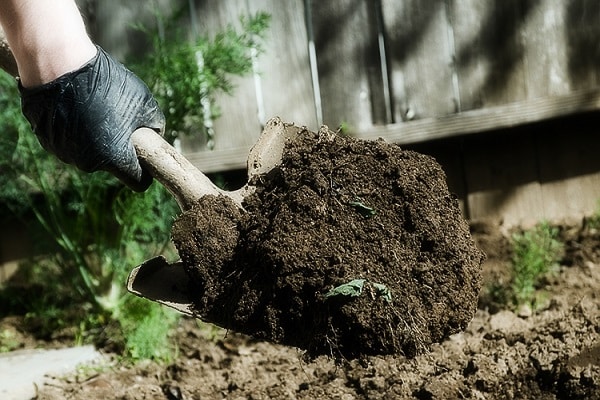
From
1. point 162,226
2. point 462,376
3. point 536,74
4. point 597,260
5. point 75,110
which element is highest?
point 536,74

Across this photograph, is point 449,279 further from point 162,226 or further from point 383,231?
point 162,226

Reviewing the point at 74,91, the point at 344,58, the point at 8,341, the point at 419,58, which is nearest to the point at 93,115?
the point at 74,91

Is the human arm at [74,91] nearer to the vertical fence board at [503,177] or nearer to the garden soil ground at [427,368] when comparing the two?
the garden soil ground at [427,368]

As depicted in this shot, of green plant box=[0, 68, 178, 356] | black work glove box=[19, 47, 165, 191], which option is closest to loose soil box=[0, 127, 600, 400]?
green plant box=[0, 68, 178, 356]

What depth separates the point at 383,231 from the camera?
1953mm

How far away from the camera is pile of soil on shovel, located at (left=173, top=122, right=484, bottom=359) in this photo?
186 centimetres

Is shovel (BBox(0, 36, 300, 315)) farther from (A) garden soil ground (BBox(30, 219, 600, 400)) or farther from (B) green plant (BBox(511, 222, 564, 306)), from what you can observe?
(B) green plant (BBox(511, 222, 564, 306))

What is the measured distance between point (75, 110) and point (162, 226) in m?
1.25

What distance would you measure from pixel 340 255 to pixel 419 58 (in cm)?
202

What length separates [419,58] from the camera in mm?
3699

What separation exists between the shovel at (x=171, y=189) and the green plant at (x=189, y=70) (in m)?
0.97

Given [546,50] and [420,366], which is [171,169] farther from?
[546,50]

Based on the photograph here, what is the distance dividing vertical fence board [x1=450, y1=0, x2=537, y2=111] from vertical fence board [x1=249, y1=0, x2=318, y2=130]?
0.70m

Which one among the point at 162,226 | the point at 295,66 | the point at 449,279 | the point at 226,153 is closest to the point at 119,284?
the point at 162,226
